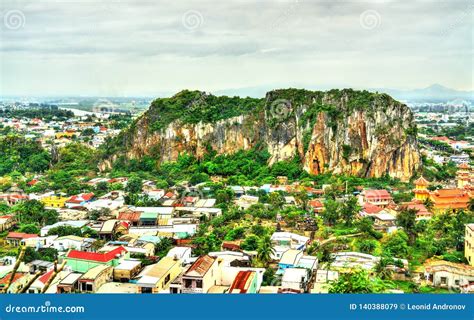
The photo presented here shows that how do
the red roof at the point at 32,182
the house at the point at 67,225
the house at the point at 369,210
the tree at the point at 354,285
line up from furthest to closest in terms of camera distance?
1. the red roof at the point at 32,182
2. the house at the point at 369,210
3. the house at the point at 67,225
4. the tree at the point at 354,285

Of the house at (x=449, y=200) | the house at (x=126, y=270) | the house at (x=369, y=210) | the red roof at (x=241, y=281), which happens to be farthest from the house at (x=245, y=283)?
the house at (x=449, y=200)

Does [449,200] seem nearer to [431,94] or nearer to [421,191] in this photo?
[421,191]

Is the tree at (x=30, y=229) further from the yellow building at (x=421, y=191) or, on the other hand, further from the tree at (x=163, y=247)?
the yellow building at (x=421, y=191)

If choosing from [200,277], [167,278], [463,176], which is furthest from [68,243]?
[463,176]

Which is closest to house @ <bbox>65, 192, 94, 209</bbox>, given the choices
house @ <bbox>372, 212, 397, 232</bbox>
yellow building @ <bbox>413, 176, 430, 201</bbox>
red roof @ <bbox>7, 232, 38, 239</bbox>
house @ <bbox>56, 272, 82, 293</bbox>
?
red roof @ <bbox>7, 232, 38, 239</bbox>

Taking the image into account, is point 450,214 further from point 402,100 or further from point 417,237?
point 402,100
